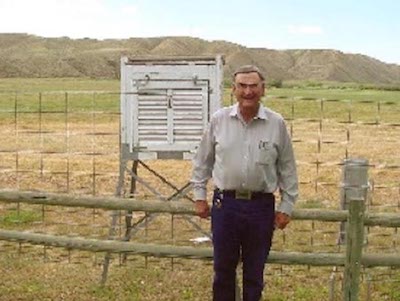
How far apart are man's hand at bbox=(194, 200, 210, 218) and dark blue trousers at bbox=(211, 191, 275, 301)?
15cm

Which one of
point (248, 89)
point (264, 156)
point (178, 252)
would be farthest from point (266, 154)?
point (178, 252)

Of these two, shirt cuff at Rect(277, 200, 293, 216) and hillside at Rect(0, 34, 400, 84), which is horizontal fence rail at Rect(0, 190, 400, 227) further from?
hillside at Rect(0, 34, 400, 84)

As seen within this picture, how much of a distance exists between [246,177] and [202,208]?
55 centimetres

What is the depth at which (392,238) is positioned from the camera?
11.3 meters

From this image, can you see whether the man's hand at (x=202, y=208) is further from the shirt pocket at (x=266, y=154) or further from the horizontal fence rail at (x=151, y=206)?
the shirt pocket at (x=266, y=154)

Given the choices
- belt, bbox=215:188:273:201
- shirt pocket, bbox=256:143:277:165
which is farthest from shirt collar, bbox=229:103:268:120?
belt, bbox=215:188:273:201

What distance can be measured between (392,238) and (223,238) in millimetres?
6185

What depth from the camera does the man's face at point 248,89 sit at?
5.41 metres

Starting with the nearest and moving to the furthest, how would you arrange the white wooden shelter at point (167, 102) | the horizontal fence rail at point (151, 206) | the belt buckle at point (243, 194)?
the belt buckle at point (243, 194) < the horizontal fence rail at point (151, 206) < the white wooden shelter at point (167, 102)

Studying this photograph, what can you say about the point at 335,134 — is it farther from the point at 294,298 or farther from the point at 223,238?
the point at 223,238

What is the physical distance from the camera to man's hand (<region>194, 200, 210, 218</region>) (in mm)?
5852

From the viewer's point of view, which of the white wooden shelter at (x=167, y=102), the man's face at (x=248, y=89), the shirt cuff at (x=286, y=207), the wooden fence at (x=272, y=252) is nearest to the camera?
the man's face at (x=248, y=89)

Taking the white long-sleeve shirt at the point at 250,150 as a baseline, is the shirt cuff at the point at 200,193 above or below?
below

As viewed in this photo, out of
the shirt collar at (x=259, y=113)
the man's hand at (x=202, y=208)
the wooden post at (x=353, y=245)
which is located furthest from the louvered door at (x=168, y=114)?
the shirt collar at (x=259, y=113)
